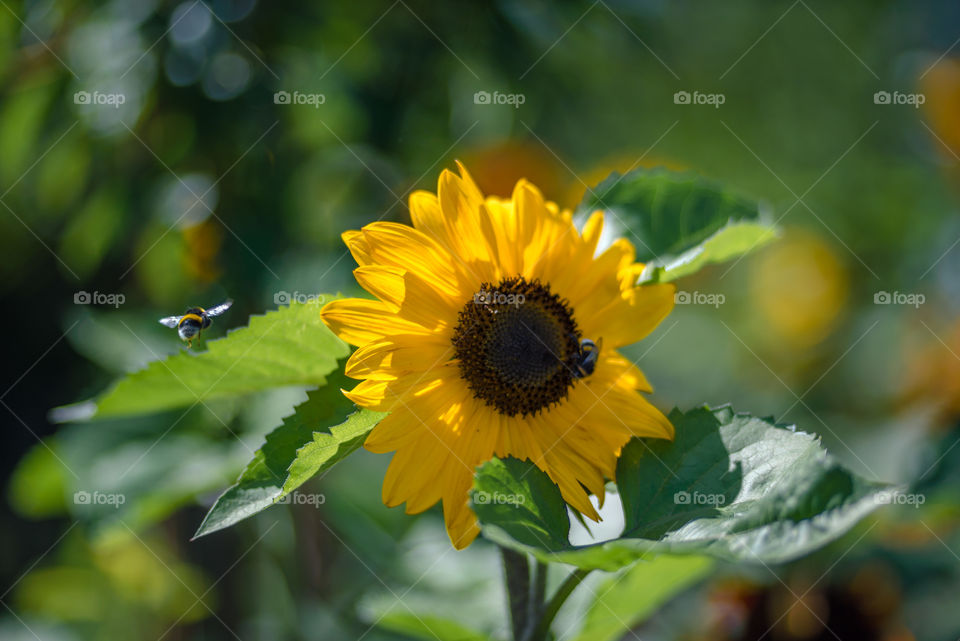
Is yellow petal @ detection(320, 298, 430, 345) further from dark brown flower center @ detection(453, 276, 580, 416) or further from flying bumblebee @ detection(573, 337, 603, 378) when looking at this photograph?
flying bumblebee @ detection(573, 337, 603, 378)

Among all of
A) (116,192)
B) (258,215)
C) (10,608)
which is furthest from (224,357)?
(10,608)

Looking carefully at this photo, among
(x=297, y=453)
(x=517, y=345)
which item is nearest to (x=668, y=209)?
(x=517, y=345)

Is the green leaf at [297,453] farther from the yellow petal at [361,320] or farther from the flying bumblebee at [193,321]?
the flying bumblebee at [193,321]

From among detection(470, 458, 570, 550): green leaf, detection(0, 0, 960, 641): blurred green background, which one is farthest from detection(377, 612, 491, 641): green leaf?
detection(470, 458, 570, 550): green leaf

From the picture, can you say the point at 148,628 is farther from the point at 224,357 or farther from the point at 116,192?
the point at 224,357

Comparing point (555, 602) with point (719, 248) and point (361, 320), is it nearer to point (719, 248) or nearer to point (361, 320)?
point (361, 320)

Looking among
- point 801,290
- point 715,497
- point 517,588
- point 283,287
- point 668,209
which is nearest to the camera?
point 715,497
